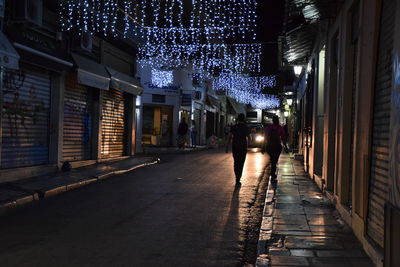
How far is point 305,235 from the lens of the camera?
249 inches

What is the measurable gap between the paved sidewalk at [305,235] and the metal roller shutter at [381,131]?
466 millimetres

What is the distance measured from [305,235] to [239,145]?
19.8ft

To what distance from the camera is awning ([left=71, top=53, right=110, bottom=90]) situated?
1445 centimetres

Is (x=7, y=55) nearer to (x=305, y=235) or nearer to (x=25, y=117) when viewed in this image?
(x=25, y=117)

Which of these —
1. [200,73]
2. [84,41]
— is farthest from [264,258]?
[200,73]

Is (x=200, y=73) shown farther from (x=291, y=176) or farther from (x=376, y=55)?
(x=376, y=55)

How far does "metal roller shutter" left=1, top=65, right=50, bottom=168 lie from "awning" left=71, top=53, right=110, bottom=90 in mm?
1194

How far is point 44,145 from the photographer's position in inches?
535

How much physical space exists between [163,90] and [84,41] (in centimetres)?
1779

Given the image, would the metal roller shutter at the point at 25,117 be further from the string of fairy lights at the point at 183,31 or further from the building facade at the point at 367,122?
the building facade at the point at 367,122

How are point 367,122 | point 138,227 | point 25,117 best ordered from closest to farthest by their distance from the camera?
point 367,122 < point 138,227 < point 25,117

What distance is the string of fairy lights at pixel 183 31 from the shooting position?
16.1 m

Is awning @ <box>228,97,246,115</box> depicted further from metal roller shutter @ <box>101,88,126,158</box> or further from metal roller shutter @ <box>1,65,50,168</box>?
metal roller shutter @ <box>1,65,50,168</box>

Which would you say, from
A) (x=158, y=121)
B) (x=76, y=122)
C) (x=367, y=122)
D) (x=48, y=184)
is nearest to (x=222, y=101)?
(x=158, y=121)
